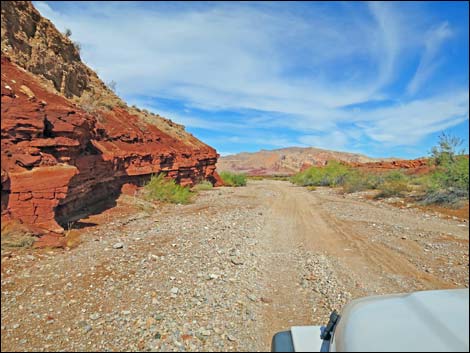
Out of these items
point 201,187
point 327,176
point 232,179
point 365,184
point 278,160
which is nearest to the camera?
point 201,187

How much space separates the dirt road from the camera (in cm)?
171

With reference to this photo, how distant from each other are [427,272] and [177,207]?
7.14 m

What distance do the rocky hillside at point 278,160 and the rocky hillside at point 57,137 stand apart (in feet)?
245

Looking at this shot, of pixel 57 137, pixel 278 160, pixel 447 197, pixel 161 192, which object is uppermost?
pixel 278 160

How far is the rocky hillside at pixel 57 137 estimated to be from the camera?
344 cm

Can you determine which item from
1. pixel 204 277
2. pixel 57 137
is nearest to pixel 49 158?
pixel 57 137

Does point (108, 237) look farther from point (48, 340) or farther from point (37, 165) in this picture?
point (48, 340)

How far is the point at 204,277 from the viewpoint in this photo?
11.2 ft

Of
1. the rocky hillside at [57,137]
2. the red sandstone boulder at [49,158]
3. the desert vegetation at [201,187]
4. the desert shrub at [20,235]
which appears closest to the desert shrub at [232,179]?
the desert vegetation at [201,187]

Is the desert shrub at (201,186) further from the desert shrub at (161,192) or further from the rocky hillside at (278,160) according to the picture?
the rocky hillside at (278,160)

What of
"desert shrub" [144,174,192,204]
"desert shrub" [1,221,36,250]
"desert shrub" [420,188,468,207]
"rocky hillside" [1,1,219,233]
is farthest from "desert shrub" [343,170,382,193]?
"desert shrub" [1,221,36,250]

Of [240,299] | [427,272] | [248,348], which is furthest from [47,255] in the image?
[427,272]

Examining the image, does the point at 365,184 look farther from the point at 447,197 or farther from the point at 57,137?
the point at 57,137

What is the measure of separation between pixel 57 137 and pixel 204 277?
3.22 meters
